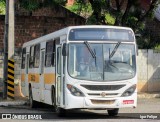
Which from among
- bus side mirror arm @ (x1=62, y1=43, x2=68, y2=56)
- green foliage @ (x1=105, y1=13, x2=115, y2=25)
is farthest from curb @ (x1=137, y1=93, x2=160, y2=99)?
bus side mirror arm @ (x1=62, y1=43, x2=68, y2=56)

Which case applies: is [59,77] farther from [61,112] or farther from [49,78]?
[49,78]

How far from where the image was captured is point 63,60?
672 inches

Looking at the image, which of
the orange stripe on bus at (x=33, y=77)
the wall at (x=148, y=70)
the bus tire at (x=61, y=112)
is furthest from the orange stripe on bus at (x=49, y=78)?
the wall at (x=148, y=70)

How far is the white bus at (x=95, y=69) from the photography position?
16.5 m

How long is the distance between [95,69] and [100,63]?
24 cm

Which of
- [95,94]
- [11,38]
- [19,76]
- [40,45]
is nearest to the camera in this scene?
[95,94]

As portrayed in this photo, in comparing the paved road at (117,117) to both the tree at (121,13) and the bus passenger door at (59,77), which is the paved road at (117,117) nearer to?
the bus passenger door at (59,77)

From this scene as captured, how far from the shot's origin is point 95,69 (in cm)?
1677

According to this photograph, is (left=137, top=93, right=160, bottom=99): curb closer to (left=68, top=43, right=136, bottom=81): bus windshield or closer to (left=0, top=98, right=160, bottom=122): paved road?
(left=0, top=98, right=160, bottom=122): paved road

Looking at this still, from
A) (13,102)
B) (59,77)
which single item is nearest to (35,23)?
(13,102)

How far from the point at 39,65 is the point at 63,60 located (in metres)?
3.77

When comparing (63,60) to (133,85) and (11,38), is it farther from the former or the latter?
(11,38)

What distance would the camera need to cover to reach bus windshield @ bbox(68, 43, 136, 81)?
1670cm

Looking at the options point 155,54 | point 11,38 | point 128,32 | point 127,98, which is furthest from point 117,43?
point 155,54
